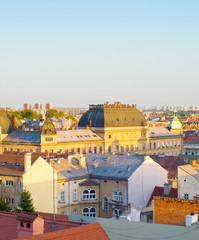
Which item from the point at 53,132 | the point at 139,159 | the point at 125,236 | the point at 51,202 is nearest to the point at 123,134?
the point at 53,132

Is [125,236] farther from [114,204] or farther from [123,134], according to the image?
[123,134]

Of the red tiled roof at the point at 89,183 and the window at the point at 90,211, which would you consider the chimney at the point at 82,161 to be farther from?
the window at the point at 90,211

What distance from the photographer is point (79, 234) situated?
29969mm

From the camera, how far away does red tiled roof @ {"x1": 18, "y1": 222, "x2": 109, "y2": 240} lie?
1137 inches

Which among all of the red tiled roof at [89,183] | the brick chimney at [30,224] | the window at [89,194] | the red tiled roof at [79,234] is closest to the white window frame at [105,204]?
the window at [89,194]

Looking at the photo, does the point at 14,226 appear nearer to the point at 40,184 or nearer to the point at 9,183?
the point at 40,184

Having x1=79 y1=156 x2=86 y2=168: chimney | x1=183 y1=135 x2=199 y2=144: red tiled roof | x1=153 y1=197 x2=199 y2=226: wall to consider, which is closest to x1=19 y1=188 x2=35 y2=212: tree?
x1=79 y1=156 x2=86 y2=168: chimney

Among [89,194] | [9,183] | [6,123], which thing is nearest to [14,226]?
[9,183]

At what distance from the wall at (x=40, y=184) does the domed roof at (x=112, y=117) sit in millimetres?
75277

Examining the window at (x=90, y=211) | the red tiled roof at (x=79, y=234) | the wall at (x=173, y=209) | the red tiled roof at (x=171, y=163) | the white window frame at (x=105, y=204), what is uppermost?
the red tiled roof at (x=171, y=163)

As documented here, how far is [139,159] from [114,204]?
7.57 meters

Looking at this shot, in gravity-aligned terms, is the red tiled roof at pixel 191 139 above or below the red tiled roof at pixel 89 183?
above

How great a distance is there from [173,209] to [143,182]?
2826cm

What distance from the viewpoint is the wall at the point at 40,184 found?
7106cm
